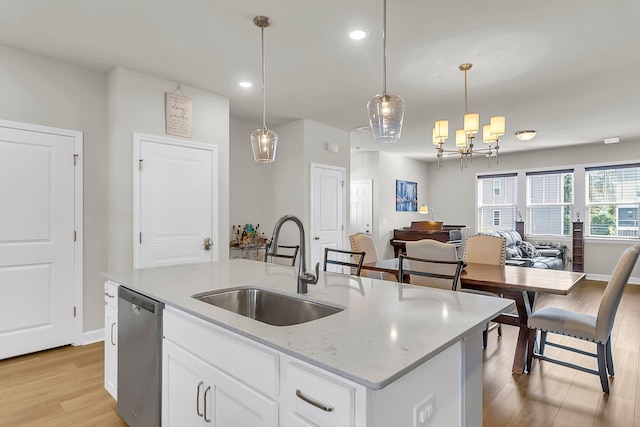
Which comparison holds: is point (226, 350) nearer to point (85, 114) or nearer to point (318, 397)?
point (318, 397)

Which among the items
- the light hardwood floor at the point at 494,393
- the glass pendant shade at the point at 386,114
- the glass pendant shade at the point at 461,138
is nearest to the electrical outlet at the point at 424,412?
the light hardwood floor at the point at 494,393

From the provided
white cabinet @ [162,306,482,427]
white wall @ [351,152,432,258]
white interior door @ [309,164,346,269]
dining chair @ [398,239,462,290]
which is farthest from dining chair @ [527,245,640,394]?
white wall @ [351,152,432,258]

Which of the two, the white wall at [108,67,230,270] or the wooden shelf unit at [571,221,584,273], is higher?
the white wall at [108,67,230,270]

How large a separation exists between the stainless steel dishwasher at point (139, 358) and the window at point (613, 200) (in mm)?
8047

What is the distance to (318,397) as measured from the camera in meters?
0.95

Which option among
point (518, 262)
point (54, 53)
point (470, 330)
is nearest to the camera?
point (470, 330)

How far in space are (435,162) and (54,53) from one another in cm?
791

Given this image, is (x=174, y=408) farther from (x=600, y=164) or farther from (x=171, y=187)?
(x=600, y=164)

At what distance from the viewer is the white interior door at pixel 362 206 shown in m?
7.52

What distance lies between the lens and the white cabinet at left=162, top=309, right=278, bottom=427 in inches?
44.9

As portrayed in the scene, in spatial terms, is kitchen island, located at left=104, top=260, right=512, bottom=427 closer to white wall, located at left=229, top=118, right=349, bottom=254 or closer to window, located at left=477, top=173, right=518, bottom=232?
white wall, located at left=229, top=118, right=349, bottom=254

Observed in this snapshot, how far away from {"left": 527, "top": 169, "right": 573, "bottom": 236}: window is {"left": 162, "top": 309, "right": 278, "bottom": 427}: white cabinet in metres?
7.94

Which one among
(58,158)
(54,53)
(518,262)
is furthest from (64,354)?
(518,262)

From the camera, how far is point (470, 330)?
1209 mm
